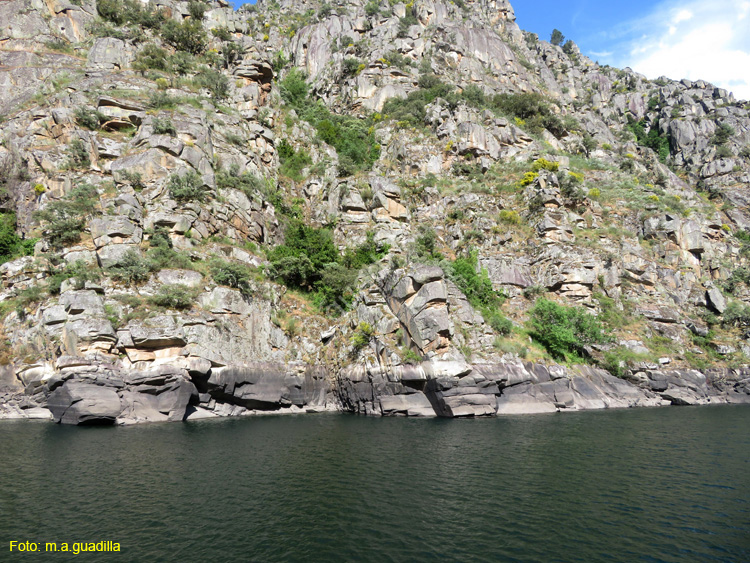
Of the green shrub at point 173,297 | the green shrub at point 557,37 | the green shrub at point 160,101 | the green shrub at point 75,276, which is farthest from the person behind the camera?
the green shrub at point 557,37

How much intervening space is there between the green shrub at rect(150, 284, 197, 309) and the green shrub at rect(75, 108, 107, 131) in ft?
84.5

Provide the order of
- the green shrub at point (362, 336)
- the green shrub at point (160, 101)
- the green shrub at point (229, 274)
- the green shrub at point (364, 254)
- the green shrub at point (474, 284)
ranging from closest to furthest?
the green shrub at point (229, 274) → the green shrub at point (362, 336) → the green shrub at point (474, 284) → the green shrub at point (160, 101) → the green shrub at point (364, 254)

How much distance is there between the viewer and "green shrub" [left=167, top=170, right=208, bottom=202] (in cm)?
3747

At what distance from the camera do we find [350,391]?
3622 cm

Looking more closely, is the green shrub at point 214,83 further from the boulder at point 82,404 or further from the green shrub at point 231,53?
the boulder at point 82,404

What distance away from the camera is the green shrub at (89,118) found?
41.0 m

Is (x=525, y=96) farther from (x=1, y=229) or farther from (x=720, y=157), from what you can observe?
(x=1, y=229)

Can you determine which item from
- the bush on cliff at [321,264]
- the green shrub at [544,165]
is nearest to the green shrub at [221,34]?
the bush on cliff at [321,264]

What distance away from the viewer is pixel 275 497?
14211 millimetres

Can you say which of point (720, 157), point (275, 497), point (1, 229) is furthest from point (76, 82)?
point (720, 157)

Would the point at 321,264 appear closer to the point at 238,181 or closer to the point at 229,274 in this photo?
the point at 229,274

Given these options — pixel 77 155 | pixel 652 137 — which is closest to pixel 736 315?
pixel 652 137

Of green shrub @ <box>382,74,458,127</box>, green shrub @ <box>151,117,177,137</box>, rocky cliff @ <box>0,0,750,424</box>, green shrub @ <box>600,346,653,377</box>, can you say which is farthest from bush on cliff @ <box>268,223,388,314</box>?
green shrub @ <box>382,74,458,127</box>

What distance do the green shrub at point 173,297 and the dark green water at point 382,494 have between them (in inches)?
432
